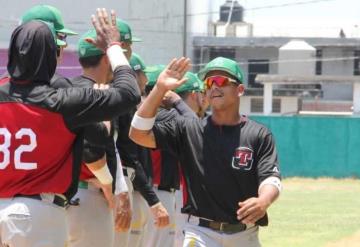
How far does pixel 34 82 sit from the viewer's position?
500cm

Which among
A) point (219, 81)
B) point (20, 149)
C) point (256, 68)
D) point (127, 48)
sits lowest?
point (256, 68)

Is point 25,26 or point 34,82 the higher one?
point 25,26

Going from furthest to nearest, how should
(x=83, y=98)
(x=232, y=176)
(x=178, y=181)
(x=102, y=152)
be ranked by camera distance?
(x=178, y=181) < (x=102, y=152) < (x=232, y=176) < (x=83, y=98)

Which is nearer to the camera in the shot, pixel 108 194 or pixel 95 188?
pixel 108 194

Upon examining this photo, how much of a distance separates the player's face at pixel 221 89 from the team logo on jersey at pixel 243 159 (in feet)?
1.09

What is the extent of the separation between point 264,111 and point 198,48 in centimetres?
652

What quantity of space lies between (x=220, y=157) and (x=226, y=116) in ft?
1.01

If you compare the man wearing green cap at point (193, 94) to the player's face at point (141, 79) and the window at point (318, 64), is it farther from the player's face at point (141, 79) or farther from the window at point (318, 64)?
the window at point (318, 64)

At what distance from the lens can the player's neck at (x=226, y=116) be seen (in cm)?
620

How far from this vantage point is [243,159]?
6.05 m

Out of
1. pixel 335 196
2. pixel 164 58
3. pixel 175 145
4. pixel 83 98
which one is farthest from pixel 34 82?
pixel 164 58

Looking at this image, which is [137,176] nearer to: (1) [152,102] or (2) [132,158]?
(2) [132,158]

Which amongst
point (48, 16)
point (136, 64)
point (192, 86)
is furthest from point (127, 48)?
point (192, 86)

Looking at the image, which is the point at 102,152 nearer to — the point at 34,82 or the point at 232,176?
the point at 232,176
